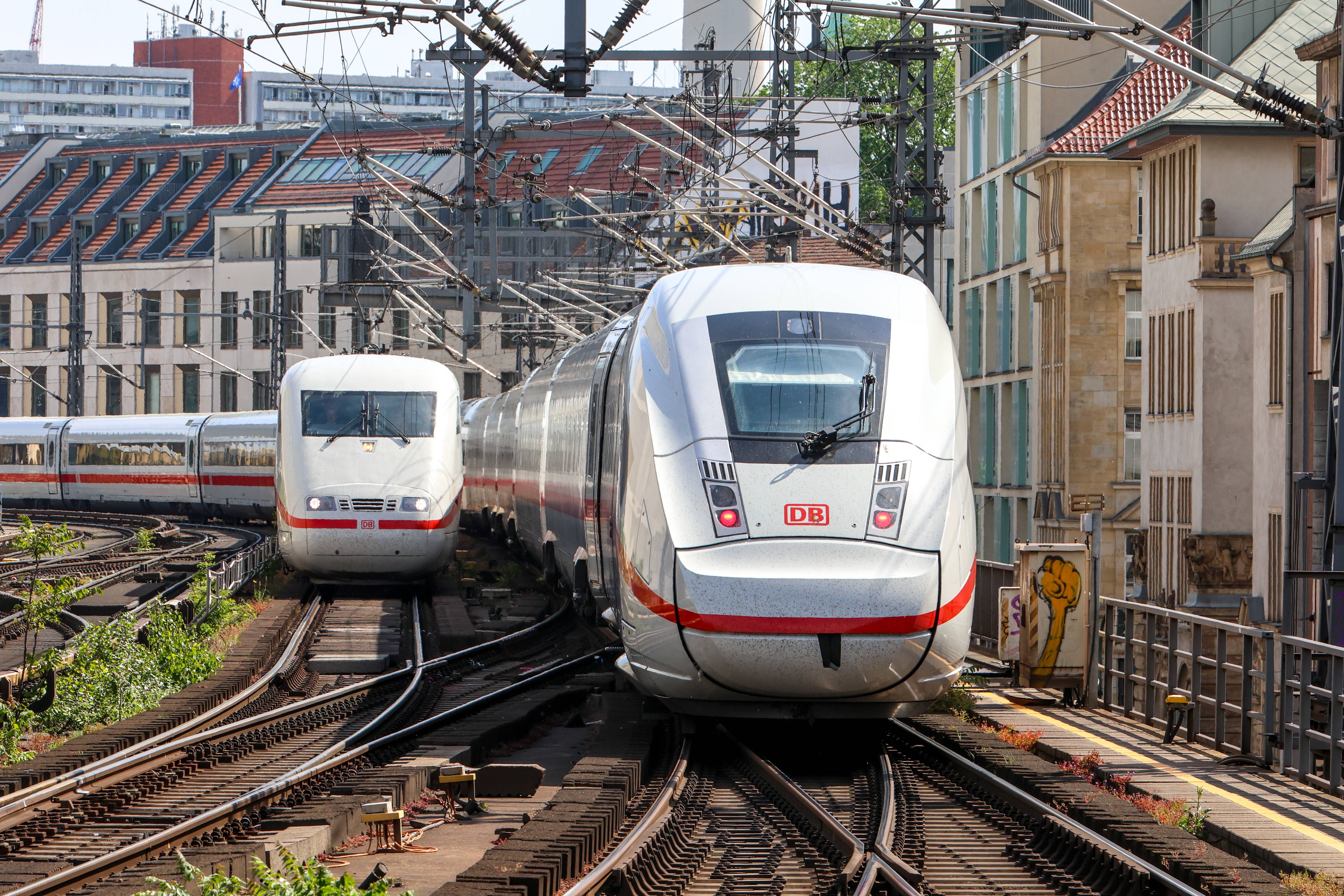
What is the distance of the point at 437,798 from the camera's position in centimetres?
1102

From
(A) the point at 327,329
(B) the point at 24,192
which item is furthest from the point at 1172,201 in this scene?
(B) the point at 24,192

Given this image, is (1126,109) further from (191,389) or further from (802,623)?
(191,389)

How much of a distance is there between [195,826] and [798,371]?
4.66 meters

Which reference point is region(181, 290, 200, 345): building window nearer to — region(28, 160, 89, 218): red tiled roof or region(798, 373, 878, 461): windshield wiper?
region(28, 160, 89, 218): red tiled roof

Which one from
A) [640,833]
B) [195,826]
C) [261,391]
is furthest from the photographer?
[261,391]

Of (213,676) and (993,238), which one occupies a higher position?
(993,238)

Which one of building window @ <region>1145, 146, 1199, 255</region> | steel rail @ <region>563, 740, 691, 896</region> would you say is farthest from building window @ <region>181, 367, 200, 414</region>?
steel rail @ <region>563, 740, 691, 896</region>

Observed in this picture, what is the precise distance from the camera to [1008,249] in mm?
50469

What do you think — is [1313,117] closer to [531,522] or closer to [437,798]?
[437,798]

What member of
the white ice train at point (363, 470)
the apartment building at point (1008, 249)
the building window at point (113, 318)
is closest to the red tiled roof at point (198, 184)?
the building window at point (113, 318)

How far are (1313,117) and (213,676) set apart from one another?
10152mm

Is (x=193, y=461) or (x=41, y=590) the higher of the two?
(x=193, y=461)

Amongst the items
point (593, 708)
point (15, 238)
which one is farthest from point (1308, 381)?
point (15, 238)

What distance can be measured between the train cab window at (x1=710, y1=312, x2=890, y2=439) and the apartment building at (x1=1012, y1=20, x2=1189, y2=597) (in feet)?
108
